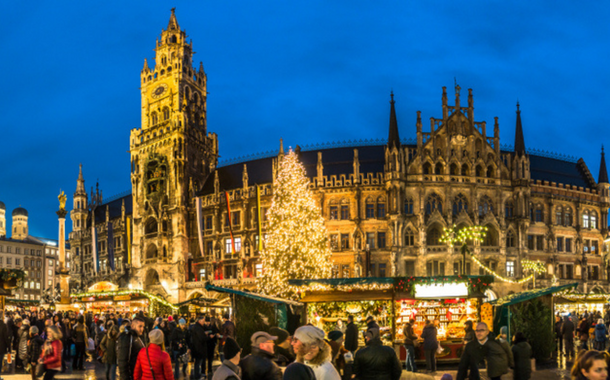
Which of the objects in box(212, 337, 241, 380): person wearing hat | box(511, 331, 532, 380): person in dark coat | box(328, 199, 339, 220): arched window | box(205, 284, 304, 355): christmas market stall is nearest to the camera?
box(212, 337, 241, 380): person wearing hat

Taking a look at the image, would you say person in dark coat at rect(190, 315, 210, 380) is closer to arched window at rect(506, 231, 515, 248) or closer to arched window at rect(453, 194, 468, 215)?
arched window at rect(453, 194, 468, 215)

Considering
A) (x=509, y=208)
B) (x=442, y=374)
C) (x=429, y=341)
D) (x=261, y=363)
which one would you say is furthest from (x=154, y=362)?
(x=509, y=208)

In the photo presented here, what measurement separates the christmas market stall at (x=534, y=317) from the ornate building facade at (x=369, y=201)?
92.2ft

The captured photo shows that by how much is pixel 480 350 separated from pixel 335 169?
4976cm

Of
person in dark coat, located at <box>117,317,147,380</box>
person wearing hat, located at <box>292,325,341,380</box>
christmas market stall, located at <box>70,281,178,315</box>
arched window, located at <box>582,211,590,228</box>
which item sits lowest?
christmas market stall, located at <box>70,281,178,315</box>

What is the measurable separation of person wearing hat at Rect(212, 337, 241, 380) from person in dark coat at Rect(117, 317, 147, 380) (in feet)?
17.2

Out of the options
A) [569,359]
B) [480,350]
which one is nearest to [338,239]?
[569,359]

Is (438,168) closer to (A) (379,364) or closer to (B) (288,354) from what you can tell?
(B) (288,354)

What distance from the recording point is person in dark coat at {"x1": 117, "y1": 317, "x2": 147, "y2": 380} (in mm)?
12633

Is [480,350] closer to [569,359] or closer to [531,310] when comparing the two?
[531,310]

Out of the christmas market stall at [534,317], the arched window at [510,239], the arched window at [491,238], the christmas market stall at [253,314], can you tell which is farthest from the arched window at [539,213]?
the christmas market stall at [253,314]

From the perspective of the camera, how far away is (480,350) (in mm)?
10969

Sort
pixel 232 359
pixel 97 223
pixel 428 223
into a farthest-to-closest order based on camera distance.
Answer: pixel 97 223 → pixel 428 223 → pixel 232 359

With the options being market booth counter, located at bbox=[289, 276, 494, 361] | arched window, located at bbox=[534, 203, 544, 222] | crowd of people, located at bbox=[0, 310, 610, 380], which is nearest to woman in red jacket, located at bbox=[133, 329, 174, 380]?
crowd of people, located at bbox=[0, 310, 610, 380]
